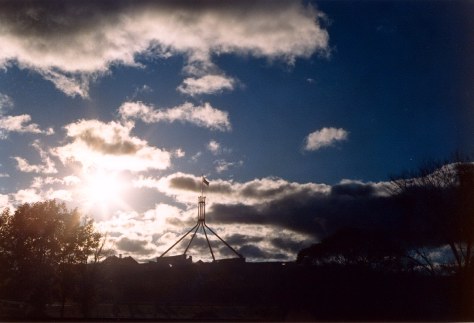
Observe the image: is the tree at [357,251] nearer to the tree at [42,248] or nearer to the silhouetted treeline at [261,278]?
the silhouetted treeline at [261,278]

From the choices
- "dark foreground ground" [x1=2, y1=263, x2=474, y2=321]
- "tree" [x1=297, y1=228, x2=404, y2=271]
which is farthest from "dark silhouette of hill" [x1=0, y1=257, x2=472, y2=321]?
"tree" [x1=297, y1=228, x2=404, y2=271]

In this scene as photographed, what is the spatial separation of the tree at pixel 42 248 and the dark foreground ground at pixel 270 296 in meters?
1.20

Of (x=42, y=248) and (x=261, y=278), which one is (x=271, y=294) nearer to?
(x=261, y=278)

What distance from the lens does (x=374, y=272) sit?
71.3 feet

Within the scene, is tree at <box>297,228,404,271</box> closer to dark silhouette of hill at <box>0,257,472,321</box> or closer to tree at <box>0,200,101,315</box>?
dark silhouette of hill at <box>0,257,472,321</box>

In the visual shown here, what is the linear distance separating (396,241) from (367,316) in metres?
4.79

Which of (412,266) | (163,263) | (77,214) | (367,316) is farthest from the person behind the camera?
(163,263)

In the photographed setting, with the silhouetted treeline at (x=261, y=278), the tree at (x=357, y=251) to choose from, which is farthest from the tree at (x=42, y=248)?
the tree at (x=357, y=251)

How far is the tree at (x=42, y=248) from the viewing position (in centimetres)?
2106

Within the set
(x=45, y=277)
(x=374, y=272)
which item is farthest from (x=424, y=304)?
(x=45, y=277)

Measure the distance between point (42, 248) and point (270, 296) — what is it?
11.9 m

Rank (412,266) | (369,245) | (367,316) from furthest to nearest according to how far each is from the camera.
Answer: (369,245) → (412,266) → (367,316)

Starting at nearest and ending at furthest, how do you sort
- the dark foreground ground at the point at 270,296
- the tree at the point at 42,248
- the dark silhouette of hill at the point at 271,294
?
1. the dark foreground ground at the point at 270,296
2. the dark silhouette of hill at the point at 271,294
3. the tree at the point at 42,248

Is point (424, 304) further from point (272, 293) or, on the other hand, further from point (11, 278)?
point (11, 278)
